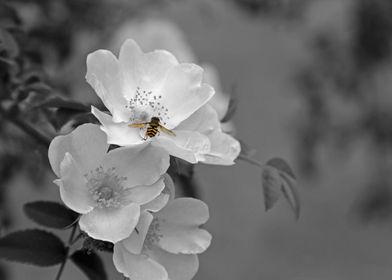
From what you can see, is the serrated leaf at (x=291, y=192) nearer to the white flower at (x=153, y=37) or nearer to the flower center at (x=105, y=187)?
the flower center at (x=105, y=187)

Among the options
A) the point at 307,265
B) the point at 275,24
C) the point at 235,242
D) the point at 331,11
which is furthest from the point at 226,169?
the point at 275,24

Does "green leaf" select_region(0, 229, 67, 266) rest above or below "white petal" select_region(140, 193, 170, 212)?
below

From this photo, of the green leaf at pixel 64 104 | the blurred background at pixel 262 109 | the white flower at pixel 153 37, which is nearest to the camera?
the green leaf at pixel 64 104

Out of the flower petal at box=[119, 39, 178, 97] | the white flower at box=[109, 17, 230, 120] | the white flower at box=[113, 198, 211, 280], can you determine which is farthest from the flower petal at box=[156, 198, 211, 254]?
the white flower at box=[109, 17, 230, 120]

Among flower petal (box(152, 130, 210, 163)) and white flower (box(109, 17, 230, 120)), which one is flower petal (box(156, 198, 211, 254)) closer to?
flower petal (box(152, 130, 210, 163))

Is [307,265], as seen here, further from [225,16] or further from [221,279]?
[225,16]

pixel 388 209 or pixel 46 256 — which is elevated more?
pixel 46 256

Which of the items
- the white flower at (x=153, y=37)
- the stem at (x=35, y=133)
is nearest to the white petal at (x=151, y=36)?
the white flower at (x=153, y=37)
